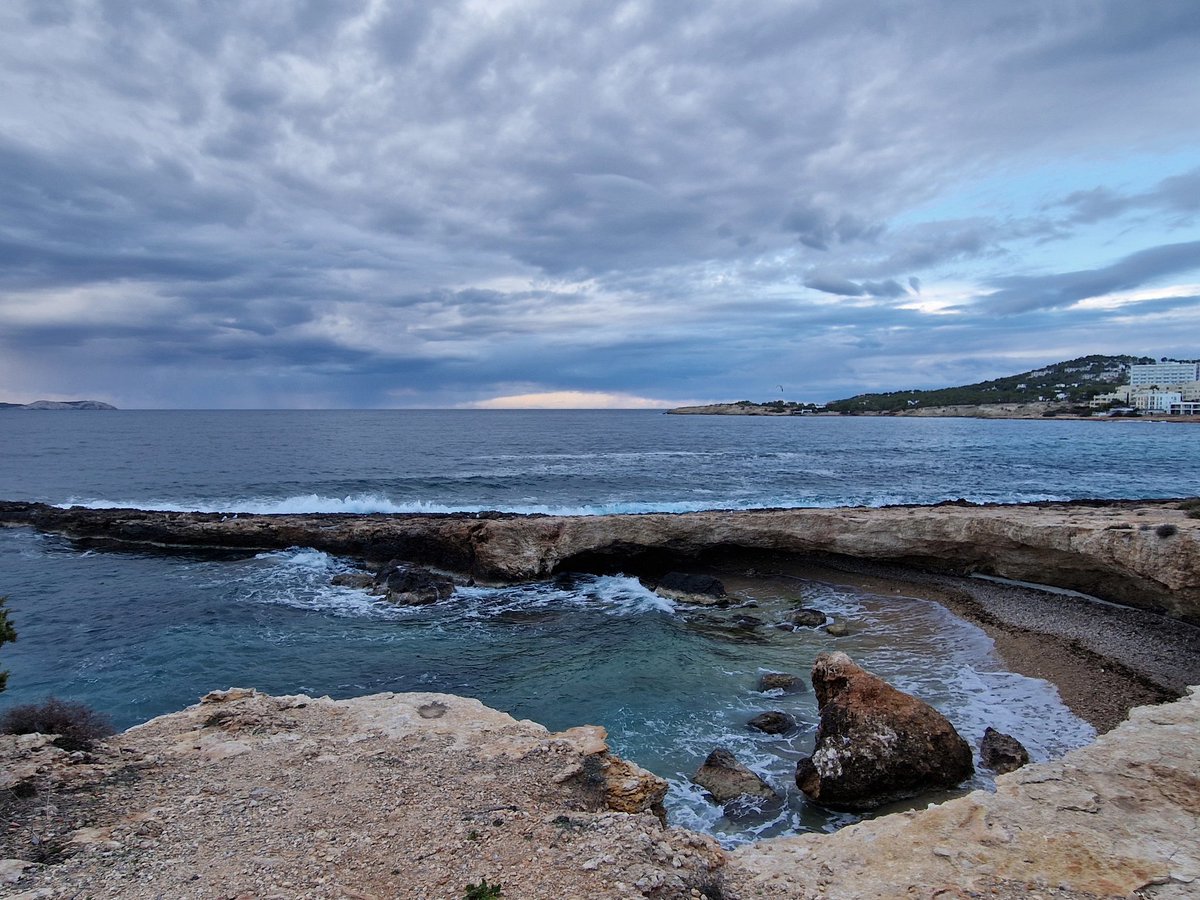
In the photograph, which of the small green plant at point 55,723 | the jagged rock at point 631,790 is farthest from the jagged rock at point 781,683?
the small green plant at point 55,723

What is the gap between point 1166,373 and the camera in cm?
19125

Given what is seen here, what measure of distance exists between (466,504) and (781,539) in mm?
21884

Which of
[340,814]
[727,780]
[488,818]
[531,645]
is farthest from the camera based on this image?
[531,645]

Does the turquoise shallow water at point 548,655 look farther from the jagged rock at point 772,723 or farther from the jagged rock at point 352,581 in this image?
the jagged rock at point 352,581

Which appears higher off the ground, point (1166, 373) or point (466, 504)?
point (1166, 373)

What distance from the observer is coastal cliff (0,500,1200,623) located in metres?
17.0

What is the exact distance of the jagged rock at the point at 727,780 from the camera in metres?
10.2

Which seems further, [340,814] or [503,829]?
[340,814]

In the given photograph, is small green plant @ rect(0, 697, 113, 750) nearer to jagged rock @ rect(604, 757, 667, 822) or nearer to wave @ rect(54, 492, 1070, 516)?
jagged rock @ rect(604, 757, 667, 822)

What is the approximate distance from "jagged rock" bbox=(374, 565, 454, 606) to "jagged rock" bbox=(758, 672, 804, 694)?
38.1ft

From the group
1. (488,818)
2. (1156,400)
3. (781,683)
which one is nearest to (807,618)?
(781,683)

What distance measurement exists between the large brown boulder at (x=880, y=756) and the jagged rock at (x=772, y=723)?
148 cm

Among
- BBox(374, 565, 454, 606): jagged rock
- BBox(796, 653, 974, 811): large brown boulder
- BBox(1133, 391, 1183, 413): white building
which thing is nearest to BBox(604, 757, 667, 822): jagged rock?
BBox(796, 653, 974, 811): large brown boulder

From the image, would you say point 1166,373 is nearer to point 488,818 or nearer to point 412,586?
point 412,586
